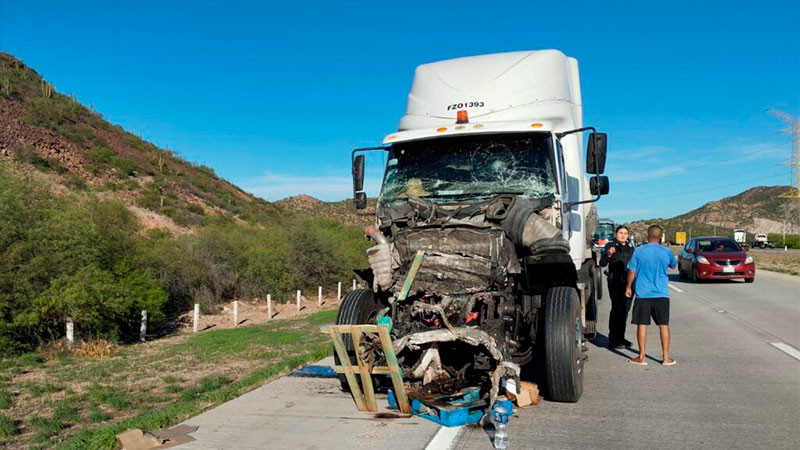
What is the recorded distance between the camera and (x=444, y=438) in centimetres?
526

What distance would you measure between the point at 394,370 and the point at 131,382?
21.8 feet

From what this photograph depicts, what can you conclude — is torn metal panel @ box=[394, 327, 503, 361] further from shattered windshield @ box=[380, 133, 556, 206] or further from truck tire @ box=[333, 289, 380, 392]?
shattered windshield @ box=[380, 133, 556, 206]

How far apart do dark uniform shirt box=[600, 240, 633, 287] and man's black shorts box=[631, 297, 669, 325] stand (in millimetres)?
1403

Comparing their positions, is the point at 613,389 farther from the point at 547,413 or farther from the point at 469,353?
the point at 469,353

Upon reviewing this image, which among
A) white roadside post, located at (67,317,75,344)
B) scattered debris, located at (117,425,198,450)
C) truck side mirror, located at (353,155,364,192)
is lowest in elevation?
scattered debris, located at (117,425,198,450)

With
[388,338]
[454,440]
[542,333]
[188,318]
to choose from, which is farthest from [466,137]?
[188,318]

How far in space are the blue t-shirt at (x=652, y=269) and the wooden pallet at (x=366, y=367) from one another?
13.6ft

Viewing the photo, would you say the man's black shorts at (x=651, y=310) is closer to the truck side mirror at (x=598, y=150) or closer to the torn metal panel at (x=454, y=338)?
the truck side mirror at (x=598, y=150)

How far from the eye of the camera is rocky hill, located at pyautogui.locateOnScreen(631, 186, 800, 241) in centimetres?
12081

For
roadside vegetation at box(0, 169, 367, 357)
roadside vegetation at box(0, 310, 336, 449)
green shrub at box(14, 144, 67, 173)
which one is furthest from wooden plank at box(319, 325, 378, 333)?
green shrub at box(14, 144, 67, 173)

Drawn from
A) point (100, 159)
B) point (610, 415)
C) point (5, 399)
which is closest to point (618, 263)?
point (610, 415)

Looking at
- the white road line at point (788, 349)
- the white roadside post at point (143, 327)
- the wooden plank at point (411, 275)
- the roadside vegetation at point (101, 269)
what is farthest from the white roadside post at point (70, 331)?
the white road line at point (788, 349)

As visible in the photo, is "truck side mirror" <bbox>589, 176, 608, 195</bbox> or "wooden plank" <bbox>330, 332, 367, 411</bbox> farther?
"truck side mirror" <bbox>589, 176, 608, 195</bbox>

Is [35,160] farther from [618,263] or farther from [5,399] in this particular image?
[618,263]
